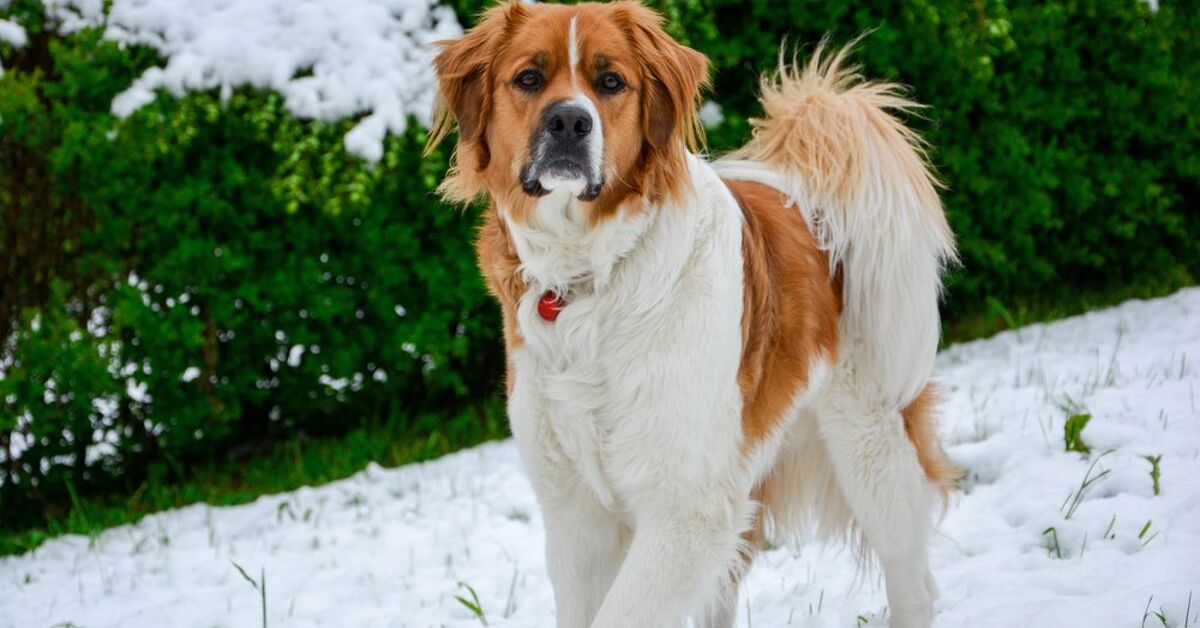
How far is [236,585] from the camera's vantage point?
4.45 metres

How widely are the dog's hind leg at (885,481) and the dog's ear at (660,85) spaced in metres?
0.94

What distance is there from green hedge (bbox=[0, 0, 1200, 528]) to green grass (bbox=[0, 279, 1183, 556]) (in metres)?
0.10

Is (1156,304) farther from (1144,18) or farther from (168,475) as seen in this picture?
(168,475)

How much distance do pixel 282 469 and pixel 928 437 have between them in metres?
3.69

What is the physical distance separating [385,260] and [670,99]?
331cm

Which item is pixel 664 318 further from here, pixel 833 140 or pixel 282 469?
pixel 282 469

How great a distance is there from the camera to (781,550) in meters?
4.53

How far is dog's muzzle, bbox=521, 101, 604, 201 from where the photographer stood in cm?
289

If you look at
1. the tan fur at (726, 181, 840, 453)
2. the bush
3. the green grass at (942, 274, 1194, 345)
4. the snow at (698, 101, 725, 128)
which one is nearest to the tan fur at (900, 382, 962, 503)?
the tan fur at (726, 181, 840, 453)

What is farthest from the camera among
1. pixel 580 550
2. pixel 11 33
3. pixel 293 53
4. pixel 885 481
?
pixel 293 53

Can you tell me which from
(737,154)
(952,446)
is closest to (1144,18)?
(952,446)

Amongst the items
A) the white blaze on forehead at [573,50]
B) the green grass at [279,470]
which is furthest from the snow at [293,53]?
the white blaze on forehead at [573,50]

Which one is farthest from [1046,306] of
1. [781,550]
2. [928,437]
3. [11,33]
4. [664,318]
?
[11,33]

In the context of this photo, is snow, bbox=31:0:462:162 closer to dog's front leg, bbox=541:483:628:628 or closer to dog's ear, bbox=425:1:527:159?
dog's ear, bbox=425:1:527:159
